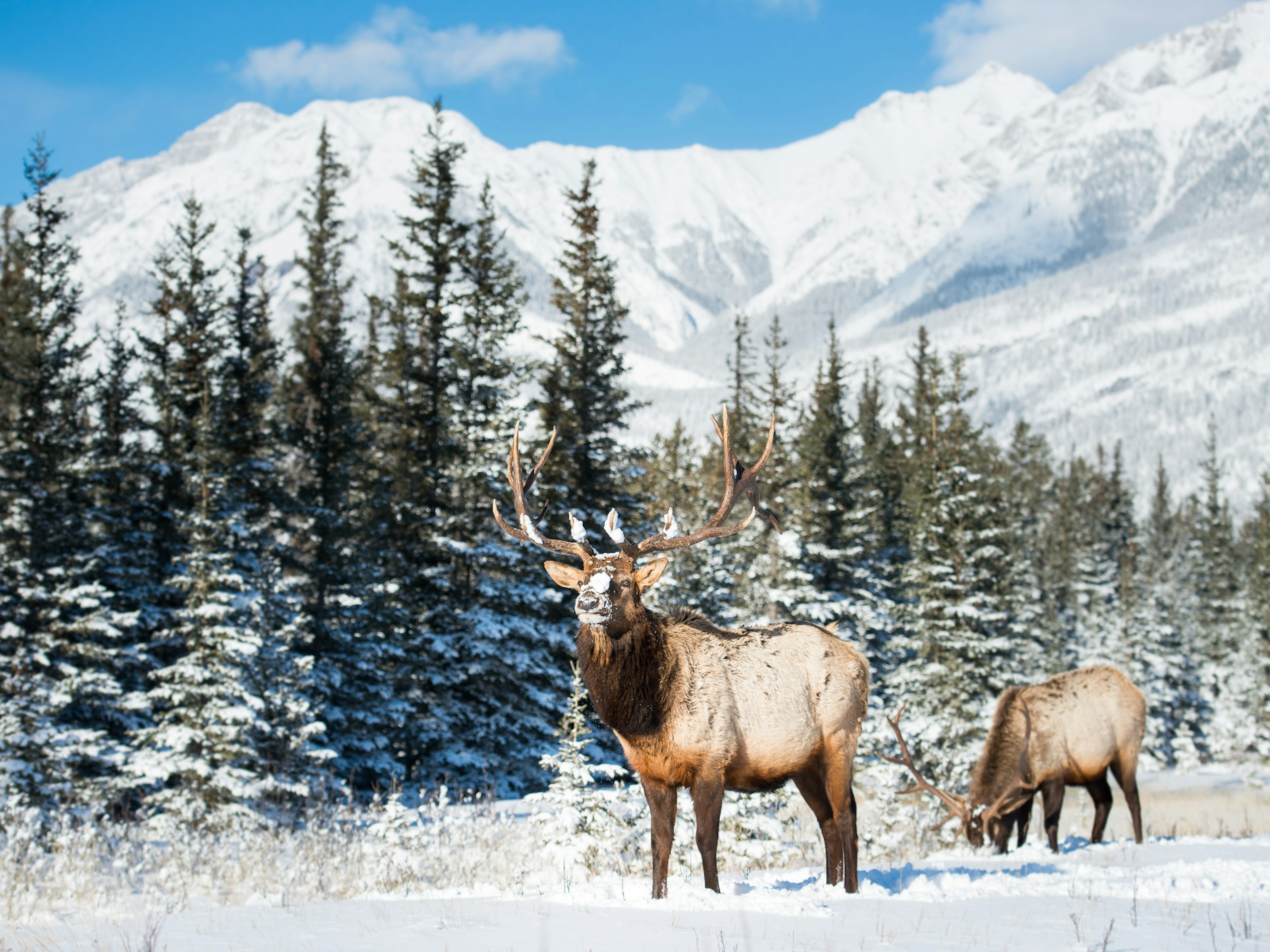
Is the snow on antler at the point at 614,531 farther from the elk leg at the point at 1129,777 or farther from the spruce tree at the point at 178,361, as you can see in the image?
the spruce tree at the point at 178,361

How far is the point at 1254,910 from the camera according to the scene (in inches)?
305

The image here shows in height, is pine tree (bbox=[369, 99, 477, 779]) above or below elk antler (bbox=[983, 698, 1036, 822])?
above

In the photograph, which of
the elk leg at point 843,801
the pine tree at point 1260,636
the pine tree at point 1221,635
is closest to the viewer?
the elk leg at point 843,801

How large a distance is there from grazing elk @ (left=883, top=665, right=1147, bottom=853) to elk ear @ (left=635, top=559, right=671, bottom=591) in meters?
6.66

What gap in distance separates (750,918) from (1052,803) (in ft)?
28.5

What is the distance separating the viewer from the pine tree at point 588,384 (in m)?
22.9

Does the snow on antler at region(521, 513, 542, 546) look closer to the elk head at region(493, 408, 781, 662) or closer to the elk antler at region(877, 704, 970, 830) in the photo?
the elk head at region(493, 408, 781, 662)

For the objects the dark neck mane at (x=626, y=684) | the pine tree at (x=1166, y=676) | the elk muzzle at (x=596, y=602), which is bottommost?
the pine tree at (x=1166, y=676)

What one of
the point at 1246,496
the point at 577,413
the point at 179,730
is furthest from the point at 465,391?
the point at 1246,496

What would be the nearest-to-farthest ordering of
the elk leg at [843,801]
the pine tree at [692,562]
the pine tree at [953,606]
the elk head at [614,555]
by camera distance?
the elk head at [614,555], the elk leg at [843,801], the pine tree at [953,606], the pine tree at [692,562]

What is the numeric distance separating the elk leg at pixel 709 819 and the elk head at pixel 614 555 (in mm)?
1155

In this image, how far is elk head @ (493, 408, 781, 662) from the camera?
6.84m

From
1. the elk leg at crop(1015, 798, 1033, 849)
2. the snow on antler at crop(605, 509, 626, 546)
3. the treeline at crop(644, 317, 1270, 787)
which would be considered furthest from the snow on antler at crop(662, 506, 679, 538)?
the treeline at crop(644, 317, 1270, 787)

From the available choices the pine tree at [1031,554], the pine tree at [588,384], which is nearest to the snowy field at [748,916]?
the pine tree at [588,384]
